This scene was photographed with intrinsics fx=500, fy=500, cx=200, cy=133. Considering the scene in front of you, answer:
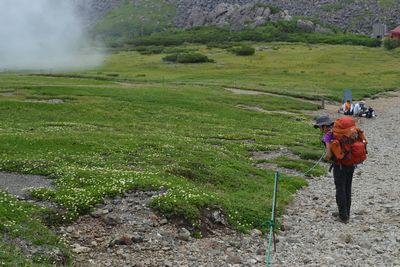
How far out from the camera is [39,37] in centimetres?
10719

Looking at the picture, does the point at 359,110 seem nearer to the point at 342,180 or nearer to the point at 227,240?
the point at 342,180

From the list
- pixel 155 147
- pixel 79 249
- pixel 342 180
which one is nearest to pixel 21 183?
pixel 79 249

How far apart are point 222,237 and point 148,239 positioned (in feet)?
9.68

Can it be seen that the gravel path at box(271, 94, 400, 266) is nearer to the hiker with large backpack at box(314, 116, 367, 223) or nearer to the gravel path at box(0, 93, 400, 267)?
the gravel path at box(0, 93, 400, 267)

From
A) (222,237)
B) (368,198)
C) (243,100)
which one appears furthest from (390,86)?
(222,237)

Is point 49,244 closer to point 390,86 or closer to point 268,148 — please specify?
point 268,148

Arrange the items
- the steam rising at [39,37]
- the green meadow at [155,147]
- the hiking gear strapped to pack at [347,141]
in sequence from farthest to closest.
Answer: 1. the steam rising at [39,37]
2. the hiking gear strapped to pack at [347,141]
3. the green meadow at [155,147]

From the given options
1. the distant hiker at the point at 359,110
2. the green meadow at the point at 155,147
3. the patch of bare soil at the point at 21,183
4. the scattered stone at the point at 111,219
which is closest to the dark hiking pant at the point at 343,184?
the green meadow at the point at 155,147

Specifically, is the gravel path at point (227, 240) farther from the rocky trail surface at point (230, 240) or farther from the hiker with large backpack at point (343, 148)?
the hiker with large backpack at point (343, 148)

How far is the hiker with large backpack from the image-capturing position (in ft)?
65.7

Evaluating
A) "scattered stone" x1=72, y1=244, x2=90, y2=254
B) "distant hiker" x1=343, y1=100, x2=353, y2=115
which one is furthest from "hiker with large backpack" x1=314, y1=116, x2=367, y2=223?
"distant hiker" x1=343, y1=100, x2=353, y2=115

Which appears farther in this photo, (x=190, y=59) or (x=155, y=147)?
(x=190, y=59)

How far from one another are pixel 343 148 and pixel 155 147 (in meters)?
15.3

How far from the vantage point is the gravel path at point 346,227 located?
17.8 metres
